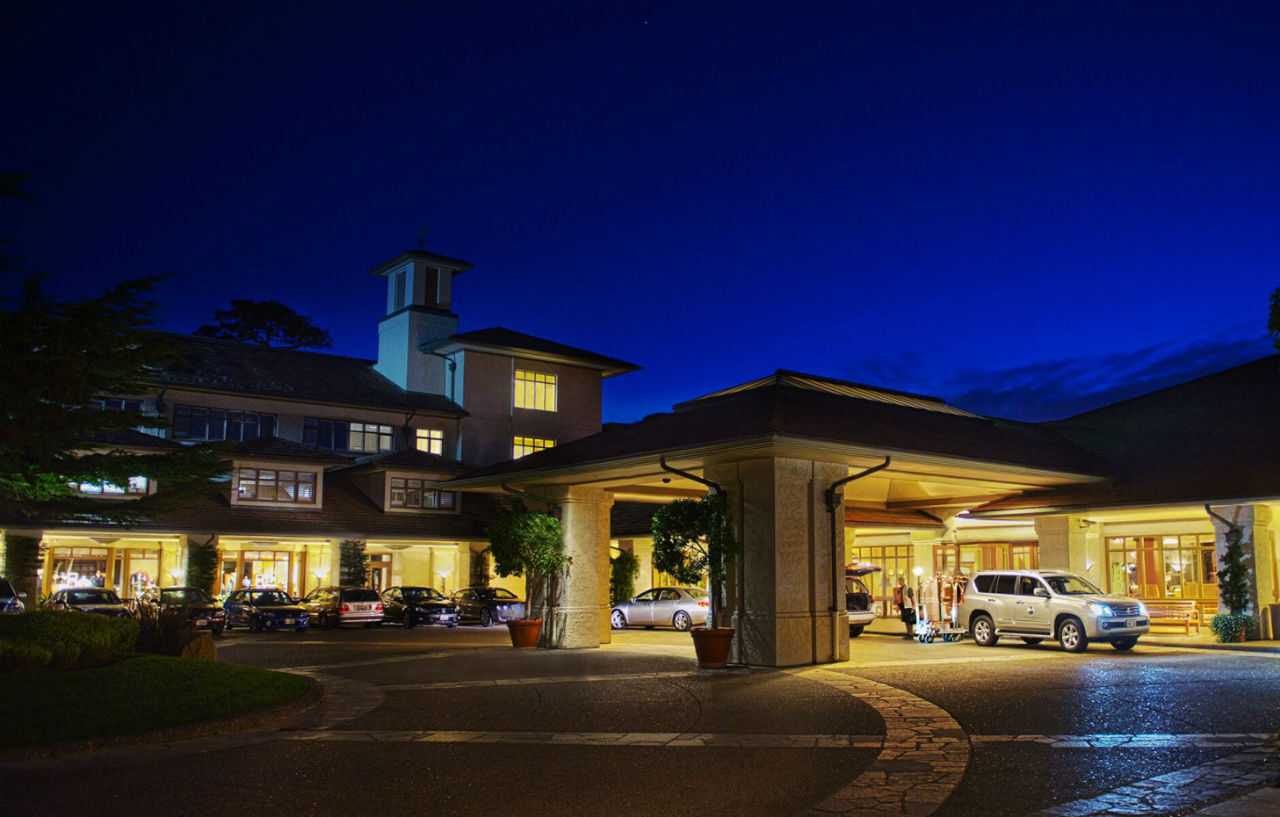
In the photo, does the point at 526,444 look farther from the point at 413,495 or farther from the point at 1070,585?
the point at 1070,585

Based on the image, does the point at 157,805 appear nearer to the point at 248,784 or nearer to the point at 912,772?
the point at 248,784

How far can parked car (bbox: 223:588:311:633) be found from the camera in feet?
113

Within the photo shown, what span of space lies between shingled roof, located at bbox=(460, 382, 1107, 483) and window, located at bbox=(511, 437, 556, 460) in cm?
2435

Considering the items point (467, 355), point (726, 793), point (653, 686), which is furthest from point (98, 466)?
point (467, 355)

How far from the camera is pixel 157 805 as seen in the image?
815 cm

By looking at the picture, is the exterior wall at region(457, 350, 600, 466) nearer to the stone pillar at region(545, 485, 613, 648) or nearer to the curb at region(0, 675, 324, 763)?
Result: the stone pillar at region(545, 485, 613, 648)

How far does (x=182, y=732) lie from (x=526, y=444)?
129 ft

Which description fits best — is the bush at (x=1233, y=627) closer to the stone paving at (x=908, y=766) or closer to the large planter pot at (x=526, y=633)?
the stone paving at (x=908, y=766)

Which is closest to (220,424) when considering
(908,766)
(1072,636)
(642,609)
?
(642,609)

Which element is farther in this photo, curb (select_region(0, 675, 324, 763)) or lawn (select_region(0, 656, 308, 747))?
lawn (select_region(0, 656, 308, 747))

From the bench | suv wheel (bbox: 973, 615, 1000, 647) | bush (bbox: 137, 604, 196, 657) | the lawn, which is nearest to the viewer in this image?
the lawn

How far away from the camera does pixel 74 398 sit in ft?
50.6

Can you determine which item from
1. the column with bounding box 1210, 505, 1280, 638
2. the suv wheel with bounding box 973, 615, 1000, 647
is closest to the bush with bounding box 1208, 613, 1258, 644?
the column with bounding box 1210, 505, 1280, 638

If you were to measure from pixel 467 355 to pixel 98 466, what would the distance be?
31.8 m
